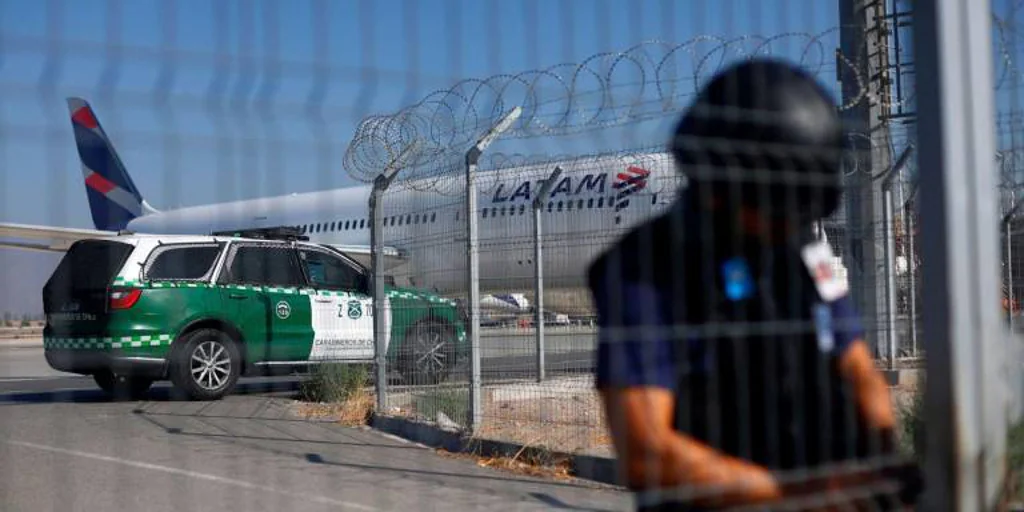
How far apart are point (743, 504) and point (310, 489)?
455 centimetres

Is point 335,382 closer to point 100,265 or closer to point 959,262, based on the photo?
→ point 100,265

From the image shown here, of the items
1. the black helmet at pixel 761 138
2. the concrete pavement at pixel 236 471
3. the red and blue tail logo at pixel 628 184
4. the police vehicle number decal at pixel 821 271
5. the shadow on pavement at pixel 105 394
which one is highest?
the red and blue tail logo at pixel 628 184

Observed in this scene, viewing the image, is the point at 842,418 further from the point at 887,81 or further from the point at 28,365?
the point at 28,365

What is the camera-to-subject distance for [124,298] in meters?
9.24

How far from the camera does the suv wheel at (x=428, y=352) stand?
858 cm

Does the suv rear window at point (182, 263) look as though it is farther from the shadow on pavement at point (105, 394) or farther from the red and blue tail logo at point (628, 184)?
the red and blue tail logo at point (628, 184)

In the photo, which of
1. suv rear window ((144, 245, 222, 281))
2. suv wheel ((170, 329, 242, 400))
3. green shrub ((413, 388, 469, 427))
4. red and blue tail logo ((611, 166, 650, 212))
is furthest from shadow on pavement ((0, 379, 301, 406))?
red and blue tail logo ((611, 166, 650, 212))

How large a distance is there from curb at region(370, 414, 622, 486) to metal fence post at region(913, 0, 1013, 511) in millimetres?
3086

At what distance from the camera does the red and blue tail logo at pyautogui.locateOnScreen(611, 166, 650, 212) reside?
5.68 m

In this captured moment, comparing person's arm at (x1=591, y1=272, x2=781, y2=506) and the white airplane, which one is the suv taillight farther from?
person's arm at (x1=591, y1=272, x2=781, y2=506)

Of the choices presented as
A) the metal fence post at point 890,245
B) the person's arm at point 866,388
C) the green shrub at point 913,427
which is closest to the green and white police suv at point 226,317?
the metal fence post at point 890,245

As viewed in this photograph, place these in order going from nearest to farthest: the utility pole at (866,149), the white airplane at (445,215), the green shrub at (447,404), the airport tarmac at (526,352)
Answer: the white airplane at (445,215), the utility pole at (866,149), the airport tarmac at (526,352), the green shrub at (447,404)

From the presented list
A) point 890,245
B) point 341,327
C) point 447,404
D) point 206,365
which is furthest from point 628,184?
point 341,327

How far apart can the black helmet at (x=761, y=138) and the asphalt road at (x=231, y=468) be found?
376cm
